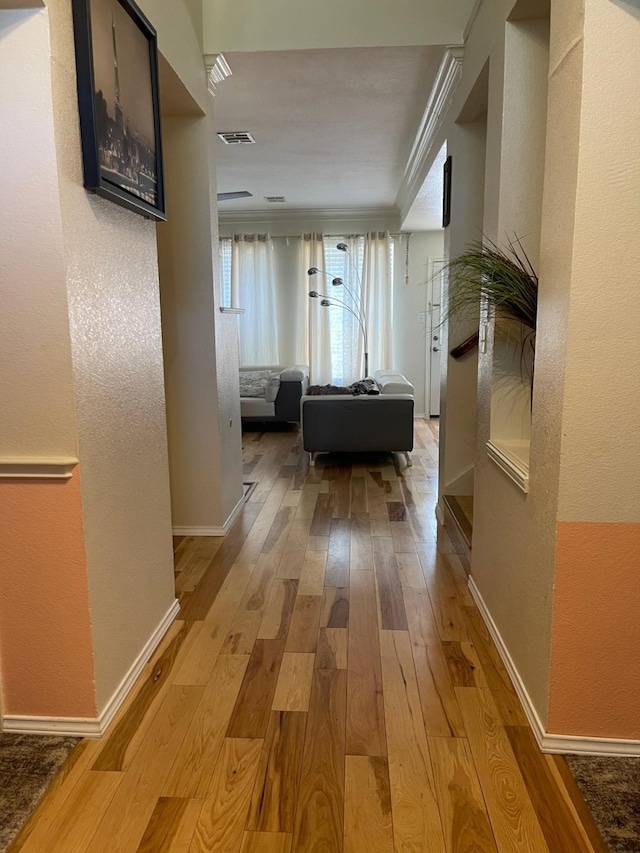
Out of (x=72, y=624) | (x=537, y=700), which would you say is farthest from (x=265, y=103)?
(x=537, y=700)

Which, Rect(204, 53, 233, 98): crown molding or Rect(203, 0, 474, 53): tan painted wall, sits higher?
Rect(203, 0, 474, 53): tan painted wall

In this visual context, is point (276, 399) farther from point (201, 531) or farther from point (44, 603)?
point (44, 603)

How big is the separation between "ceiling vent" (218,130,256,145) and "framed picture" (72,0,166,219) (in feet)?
7.63

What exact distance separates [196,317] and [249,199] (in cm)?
389

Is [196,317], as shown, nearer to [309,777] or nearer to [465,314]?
[465,314]

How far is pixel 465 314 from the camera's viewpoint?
Result: 3273 mm

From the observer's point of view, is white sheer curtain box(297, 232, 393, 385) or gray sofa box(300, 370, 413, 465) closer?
gray sofa box(300, 370, 413, 465)

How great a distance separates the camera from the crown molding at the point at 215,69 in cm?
293

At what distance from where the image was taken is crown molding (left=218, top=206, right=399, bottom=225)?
23.5 ft

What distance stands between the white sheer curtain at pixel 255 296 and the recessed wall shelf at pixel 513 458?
18.3 feet

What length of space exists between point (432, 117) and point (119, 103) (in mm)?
2662

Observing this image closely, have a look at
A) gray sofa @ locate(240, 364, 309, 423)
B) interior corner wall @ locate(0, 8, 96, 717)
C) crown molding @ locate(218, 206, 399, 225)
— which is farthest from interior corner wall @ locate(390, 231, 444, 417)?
interior corner wall @ locate(0, 8, 96, 717)

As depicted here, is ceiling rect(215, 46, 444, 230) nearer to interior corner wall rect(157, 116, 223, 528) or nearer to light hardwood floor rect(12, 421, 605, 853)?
interior corner wall rect(157, 116, 223, 528)

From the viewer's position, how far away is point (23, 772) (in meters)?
1.54
